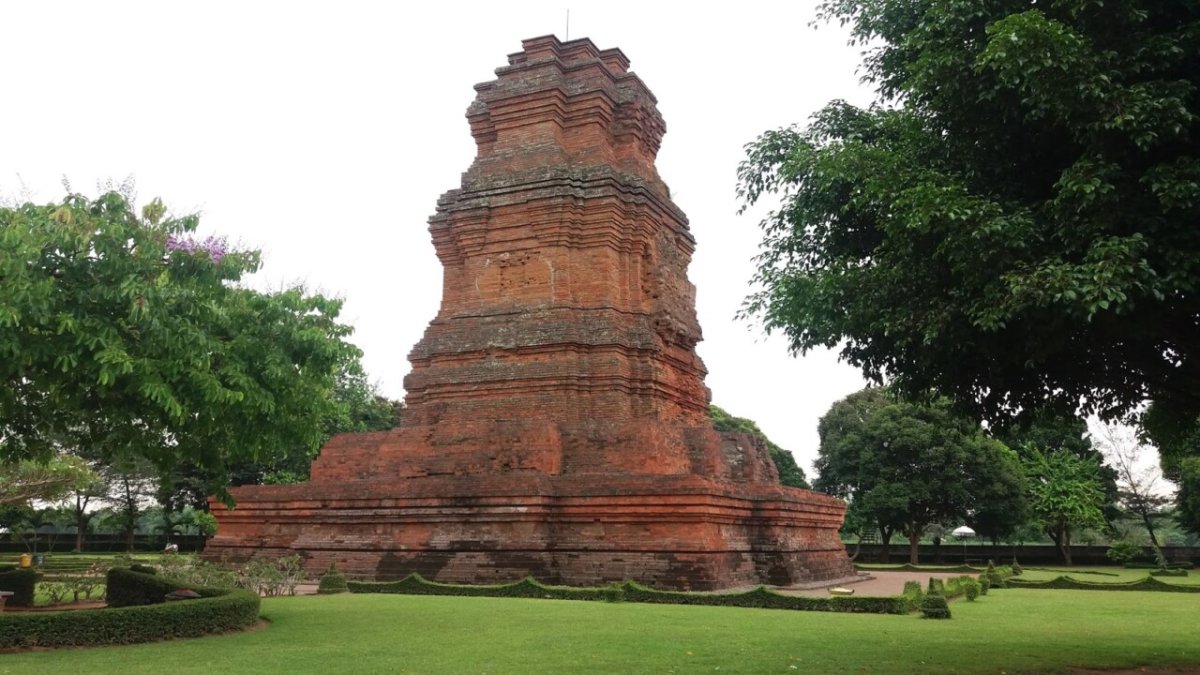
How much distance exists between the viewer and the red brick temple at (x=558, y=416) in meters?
16.6

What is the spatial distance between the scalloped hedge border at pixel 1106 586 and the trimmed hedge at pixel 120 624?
19.6 metres

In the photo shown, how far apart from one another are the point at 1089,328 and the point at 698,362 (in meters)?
14.6

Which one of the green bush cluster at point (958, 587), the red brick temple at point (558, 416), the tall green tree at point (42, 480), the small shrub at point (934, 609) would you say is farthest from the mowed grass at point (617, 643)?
the tall green tree at point (42, 480)

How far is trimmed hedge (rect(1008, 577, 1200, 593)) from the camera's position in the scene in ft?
74.5

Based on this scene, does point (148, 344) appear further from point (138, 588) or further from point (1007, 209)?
point (1007, 209)

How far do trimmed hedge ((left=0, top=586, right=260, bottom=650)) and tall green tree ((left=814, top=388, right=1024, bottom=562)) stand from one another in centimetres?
3118

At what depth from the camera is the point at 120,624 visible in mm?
9977

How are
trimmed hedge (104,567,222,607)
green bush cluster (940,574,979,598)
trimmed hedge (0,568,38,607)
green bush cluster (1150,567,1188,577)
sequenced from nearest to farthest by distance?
trimmed hedge (104,567,222,607) → trimmed hedge (0,568,38,607) → green bush cluster (940,574,979,598) → green bush cluster (1150,567,1188,577)

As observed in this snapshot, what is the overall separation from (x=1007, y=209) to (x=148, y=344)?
8083 millimetres

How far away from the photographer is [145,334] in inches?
373

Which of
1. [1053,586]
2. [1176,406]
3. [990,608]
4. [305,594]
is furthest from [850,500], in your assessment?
[1176,406]

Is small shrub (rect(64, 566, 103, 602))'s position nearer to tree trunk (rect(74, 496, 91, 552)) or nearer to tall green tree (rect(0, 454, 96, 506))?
tall green tree (rect(0, 454, 96, 506))

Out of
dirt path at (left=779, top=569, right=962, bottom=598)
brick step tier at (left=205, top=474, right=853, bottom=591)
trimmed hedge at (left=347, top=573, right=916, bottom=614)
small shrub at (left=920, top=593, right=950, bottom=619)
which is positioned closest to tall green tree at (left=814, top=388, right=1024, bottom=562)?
dirt path at (left=779, top=569, right=962, bottom=598)

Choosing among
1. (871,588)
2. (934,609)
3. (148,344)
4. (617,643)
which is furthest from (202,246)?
(871,588)
